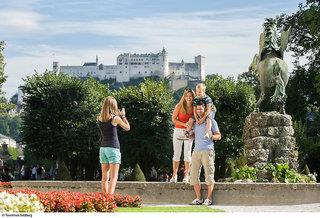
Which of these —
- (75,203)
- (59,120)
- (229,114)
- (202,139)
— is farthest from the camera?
(229,114)

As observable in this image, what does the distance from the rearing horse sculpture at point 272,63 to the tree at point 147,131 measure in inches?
1007

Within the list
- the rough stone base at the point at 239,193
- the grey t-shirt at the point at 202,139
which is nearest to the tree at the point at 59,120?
the rough stone base at the point at 239,193

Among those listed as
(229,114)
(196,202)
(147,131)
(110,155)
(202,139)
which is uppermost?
(229,114)

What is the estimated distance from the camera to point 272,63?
28469mm

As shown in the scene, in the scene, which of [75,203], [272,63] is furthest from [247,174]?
[75,203]

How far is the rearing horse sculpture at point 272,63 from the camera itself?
2855 cm

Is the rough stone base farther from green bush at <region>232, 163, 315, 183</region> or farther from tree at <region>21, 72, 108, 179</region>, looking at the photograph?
tree at <region>21, 72, 108, 179</region>

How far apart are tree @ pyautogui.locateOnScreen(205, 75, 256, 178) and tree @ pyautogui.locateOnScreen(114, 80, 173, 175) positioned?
3652 mm

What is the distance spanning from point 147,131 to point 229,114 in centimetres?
594

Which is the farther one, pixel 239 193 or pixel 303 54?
pixel 303 54

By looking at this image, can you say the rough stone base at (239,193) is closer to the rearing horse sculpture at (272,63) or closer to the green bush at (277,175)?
the green bush at (277,175)

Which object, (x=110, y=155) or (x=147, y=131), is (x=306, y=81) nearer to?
(x=147, y=131)

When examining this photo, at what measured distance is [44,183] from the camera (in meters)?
23.1

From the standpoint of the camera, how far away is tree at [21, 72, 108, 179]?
5309 cm
